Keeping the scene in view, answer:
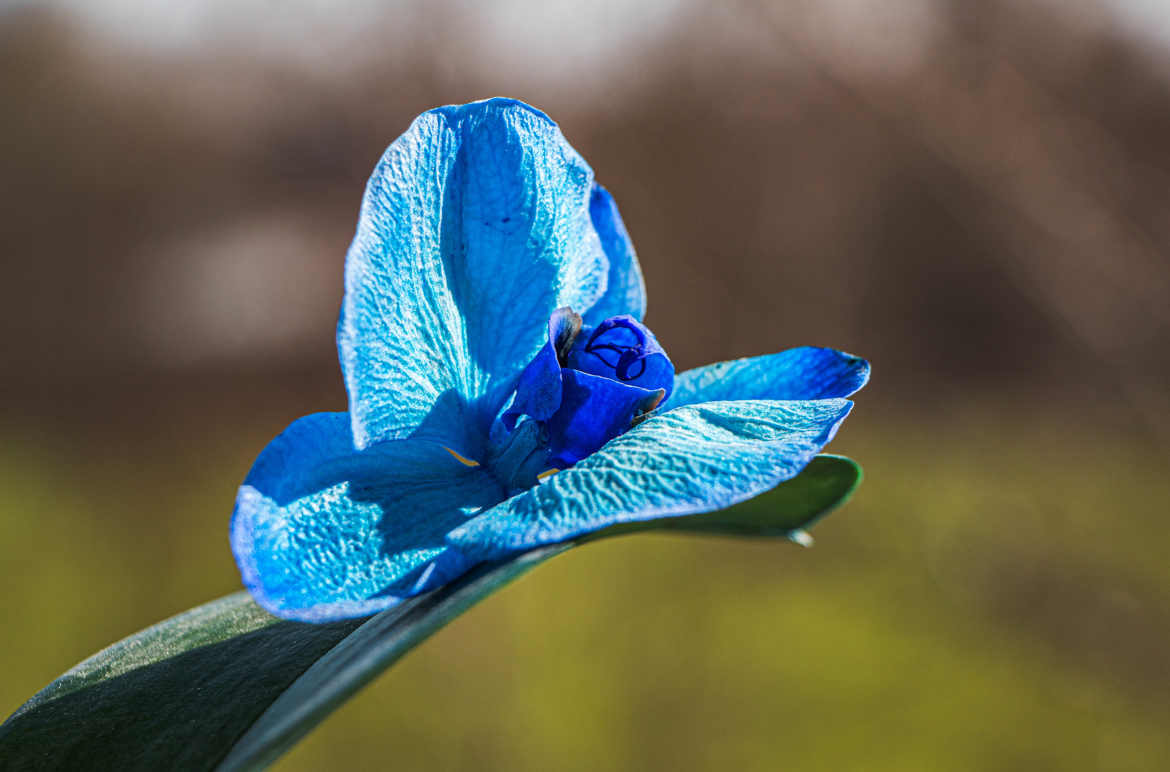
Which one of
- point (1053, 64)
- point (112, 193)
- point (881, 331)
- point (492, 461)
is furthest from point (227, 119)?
point (492, 461)

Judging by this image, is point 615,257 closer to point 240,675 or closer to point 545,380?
point 545,380

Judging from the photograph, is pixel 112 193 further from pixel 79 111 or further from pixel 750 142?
pixel 750 142

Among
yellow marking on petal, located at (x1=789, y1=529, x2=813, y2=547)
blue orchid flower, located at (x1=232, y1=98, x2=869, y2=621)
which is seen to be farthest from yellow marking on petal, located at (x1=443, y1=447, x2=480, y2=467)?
yellow marking on petal, located at (x1=789, y1=529, x2=813, y2=547)

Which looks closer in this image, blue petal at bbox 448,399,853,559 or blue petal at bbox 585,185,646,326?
blue petal at bbox 448,399,853,559

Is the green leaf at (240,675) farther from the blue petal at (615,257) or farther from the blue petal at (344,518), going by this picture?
the blue petal at (615,257)

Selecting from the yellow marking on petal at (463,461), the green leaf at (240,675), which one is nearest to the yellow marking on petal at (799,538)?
the green leaf at (240,675)

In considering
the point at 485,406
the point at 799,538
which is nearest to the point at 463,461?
the point at 485,406

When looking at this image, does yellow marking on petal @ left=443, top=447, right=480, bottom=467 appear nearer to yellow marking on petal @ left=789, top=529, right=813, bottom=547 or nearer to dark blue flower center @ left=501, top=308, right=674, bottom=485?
dark blue flower center @ left=501, top=308, right=674, bottom=485
